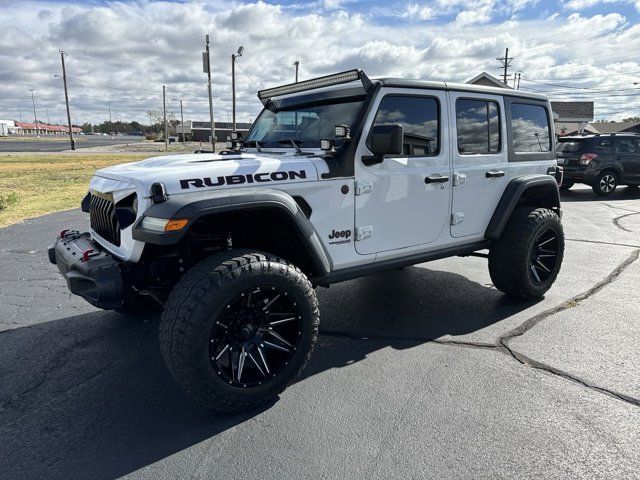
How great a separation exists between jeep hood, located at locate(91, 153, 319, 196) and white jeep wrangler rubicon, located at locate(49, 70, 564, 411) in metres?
0.01

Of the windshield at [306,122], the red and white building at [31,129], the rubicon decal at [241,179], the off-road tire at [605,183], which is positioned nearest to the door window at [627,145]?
the off-road tire at [605,183]

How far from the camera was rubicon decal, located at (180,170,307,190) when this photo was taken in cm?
274

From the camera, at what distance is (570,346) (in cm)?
368

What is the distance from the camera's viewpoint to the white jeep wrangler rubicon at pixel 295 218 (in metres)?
2.68

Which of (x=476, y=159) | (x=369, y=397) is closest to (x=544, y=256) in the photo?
(x=476, y=159)

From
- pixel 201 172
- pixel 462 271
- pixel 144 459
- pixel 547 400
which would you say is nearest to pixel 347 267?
pixel 201 172

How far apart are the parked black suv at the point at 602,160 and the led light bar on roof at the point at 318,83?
10611 mm

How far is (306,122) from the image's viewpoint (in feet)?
12.3

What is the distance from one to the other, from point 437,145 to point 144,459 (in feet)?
9.79

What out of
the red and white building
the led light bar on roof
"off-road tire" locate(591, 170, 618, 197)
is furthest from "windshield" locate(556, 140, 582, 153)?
the red and white building

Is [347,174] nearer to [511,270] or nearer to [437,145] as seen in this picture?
[437,145]

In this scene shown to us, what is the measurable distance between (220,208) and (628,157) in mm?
13555

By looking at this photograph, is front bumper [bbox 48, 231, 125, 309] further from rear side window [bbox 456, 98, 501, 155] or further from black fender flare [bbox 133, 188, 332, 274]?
rear side window [bbox 456, 98, 501, 155]

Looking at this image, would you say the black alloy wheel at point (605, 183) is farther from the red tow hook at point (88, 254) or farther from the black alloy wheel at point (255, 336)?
the red tow hook at point (88, 254)
